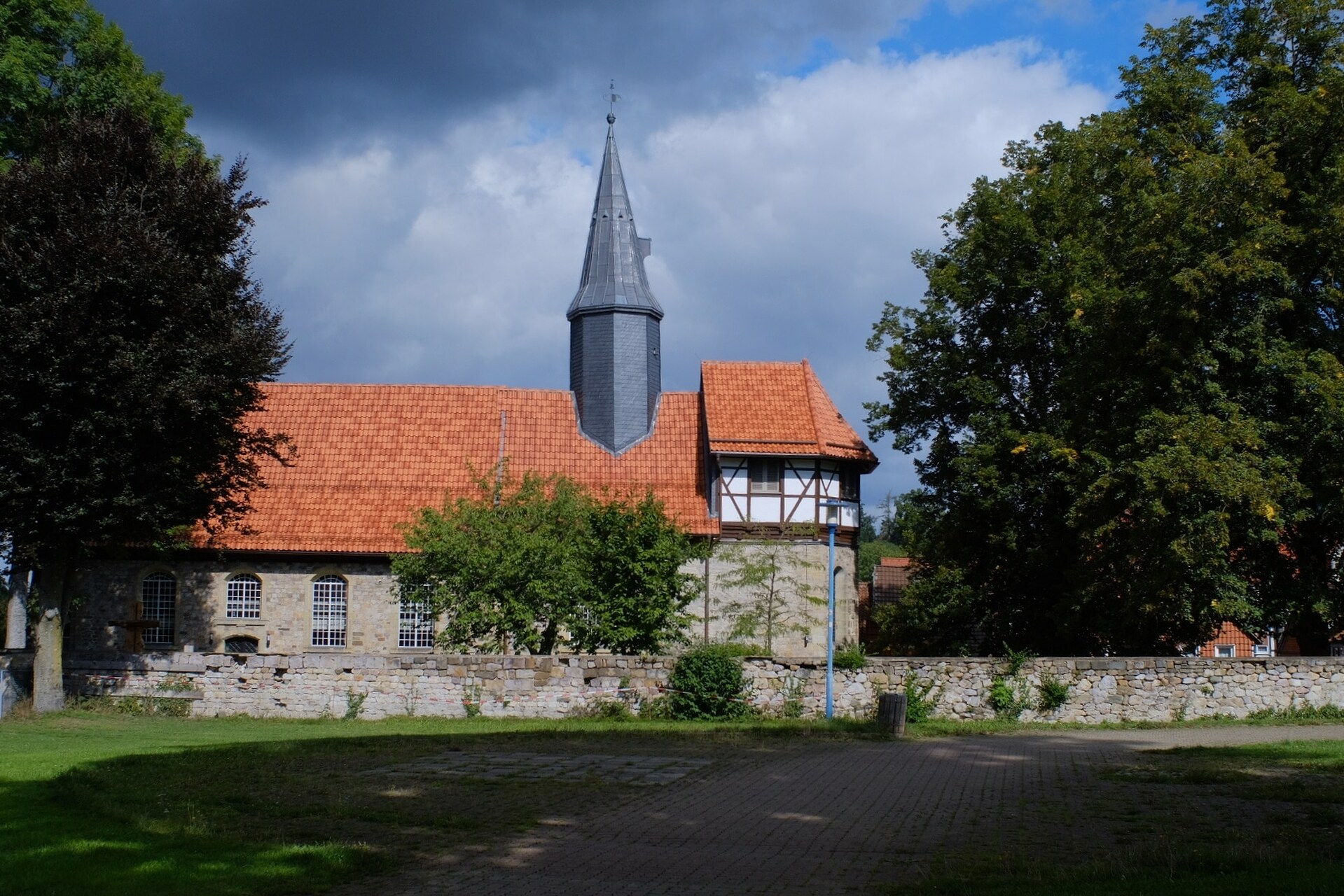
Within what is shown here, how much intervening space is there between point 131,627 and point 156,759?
52.2 ft

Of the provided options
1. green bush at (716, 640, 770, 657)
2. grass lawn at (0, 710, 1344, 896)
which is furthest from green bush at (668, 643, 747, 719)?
grass lawn at (0, 710, 1344, 896)

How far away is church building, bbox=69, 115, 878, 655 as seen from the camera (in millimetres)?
33719

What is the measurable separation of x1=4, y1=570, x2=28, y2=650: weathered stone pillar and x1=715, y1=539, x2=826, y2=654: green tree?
17124mm

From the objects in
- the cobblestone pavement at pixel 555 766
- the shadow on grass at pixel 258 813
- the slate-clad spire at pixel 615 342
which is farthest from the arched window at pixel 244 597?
the cobblestone pavement at pixel 555 766

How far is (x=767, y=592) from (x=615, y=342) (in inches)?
390

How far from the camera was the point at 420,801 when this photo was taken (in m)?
12.6

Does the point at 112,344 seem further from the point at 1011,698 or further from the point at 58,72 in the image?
the point at 1011,698

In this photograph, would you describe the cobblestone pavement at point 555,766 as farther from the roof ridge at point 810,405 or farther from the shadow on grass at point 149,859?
the roof ridge at point 810,405

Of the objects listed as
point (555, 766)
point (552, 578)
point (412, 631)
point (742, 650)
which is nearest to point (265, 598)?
point (412, 631)

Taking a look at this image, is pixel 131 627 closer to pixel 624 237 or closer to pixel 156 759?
pixel 156 759

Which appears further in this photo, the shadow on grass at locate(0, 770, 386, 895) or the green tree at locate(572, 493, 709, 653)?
the green tree at locate(572, 493, 709, 653)

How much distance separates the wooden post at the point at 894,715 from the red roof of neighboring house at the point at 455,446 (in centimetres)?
1392

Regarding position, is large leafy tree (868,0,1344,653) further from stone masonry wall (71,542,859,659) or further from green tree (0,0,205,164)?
A: green tree (0,0,205,164)

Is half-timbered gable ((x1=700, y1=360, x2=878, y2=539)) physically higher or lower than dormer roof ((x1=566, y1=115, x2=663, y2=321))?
lower
